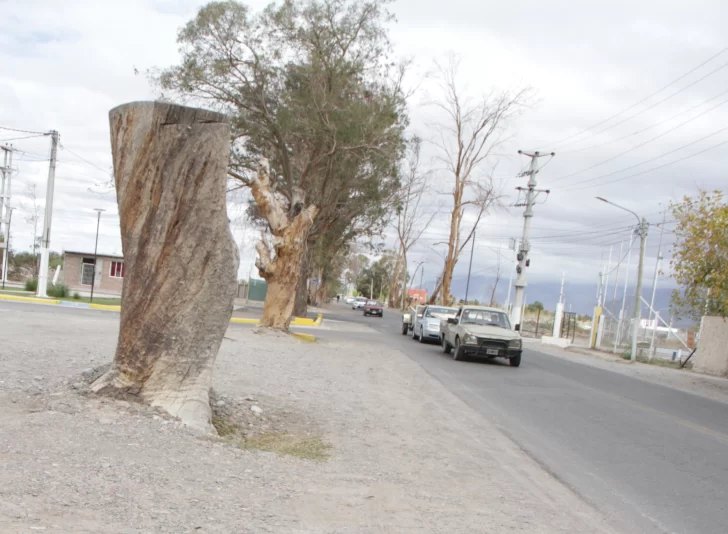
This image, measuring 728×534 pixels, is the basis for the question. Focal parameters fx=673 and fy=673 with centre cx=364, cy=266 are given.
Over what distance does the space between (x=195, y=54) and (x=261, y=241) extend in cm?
916

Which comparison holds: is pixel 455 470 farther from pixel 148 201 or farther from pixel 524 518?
pixel 148 201

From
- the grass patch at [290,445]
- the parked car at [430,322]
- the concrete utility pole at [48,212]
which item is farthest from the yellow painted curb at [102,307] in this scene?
the grass patch at [290,445]

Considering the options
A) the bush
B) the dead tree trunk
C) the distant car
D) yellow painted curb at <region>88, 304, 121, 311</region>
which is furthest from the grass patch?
the distant car

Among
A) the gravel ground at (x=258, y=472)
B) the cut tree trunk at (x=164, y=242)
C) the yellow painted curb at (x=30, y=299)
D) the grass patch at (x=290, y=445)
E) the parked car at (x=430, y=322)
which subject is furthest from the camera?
the yellow painted curb at (x=30, y=299)

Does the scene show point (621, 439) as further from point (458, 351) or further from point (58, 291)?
point (58, 291)

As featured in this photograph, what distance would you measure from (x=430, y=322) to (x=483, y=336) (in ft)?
25.2

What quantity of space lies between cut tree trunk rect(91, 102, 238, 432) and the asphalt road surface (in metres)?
3.87

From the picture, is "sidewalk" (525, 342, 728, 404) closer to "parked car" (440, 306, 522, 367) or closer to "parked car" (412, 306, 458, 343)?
"parked car" (440, 306, 522, 367)

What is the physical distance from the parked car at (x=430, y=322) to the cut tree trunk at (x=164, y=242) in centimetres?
1882

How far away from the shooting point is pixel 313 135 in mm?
25047

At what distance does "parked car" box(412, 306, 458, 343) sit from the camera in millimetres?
25922

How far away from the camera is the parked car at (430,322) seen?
85.0 ft

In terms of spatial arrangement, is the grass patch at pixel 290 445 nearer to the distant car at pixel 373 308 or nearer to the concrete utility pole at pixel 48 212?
the concrete utility pole at pixel 48 212

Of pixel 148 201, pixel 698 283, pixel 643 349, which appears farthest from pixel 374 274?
pixel 148 201
